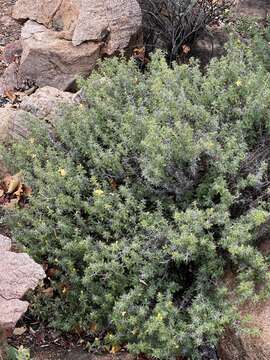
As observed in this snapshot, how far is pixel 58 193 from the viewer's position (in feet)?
12.8

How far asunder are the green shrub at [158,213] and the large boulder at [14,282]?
0.41 m

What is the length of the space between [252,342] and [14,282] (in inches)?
53.4

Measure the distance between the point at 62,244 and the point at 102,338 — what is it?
25.2 inches

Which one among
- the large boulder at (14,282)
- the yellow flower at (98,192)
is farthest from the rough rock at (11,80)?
the large boulder at (14,282)

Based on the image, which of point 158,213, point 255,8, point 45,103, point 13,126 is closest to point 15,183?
point 13,126

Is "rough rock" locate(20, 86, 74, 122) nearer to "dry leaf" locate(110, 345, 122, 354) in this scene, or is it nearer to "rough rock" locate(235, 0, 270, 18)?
"dry leaf" locate(110, 345, 122, 354)

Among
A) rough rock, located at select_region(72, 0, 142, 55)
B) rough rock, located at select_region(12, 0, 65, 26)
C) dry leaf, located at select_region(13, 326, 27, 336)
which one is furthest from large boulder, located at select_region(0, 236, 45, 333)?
rough rock, located at select_region(12, 0, 65, 26)

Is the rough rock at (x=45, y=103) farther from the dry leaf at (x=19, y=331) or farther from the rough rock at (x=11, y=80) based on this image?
the dry leaf at (x=19, y=331)

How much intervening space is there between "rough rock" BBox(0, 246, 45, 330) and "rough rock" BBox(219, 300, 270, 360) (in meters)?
1.16

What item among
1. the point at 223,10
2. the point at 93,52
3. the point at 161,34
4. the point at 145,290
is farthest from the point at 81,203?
the point at 223,10

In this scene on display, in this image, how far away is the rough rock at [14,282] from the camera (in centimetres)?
291

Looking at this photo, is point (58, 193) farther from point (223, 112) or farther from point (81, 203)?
point (223, 112)

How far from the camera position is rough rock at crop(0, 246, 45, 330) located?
2.91 m

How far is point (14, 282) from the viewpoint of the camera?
9.96 ft
